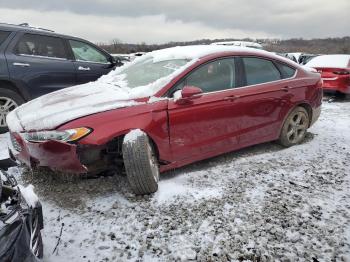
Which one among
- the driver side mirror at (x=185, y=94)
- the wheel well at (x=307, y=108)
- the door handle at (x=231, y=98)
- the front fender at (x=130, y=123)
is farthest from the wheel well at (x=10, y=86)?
the wheel well at (x=307, y=108)

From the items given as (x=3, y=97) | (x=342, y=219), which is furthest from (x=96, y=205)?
(x=3, y=97)

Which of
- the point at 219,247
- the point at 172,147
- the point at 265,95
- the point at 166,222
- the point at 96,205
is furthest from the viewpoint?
the point at 265,95

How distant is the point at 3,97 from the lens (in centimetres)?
573

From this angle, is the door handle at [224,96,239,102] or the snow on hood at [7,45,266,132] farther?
the door handle at [224,96,239,102]

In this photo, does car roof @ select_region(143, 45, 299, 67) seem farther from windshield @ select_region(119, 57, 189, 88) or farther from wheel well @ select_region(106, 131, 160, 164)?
wheel well @ select_region(106, 131, 160, 164)

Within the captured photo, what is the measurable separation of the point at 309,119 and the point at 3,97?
4.88 metres

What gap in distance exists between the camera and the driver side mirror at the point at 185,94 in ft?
12.8

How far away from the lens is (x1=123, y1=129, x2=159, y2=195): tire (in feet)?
11.4

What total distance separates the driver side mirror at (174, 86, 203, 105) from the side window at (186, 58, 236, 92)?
227mm

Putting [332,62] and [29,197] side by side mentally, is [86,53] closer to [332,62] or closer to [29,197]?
[29,197]

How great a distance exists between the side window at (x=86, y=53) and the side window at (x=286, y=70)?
11.8ft

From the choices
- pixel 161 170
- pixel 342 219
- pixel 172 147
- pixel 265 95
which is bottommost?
pixel 342 219

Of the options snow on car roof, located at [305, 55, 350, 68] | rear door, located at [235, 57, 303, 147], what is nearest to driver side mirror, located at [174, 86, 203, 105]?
rear door, located at [235, 57, 303, 147]

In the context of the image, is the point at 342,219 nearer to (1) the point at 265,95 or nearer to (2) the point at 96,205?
(1) the point at 265,95
